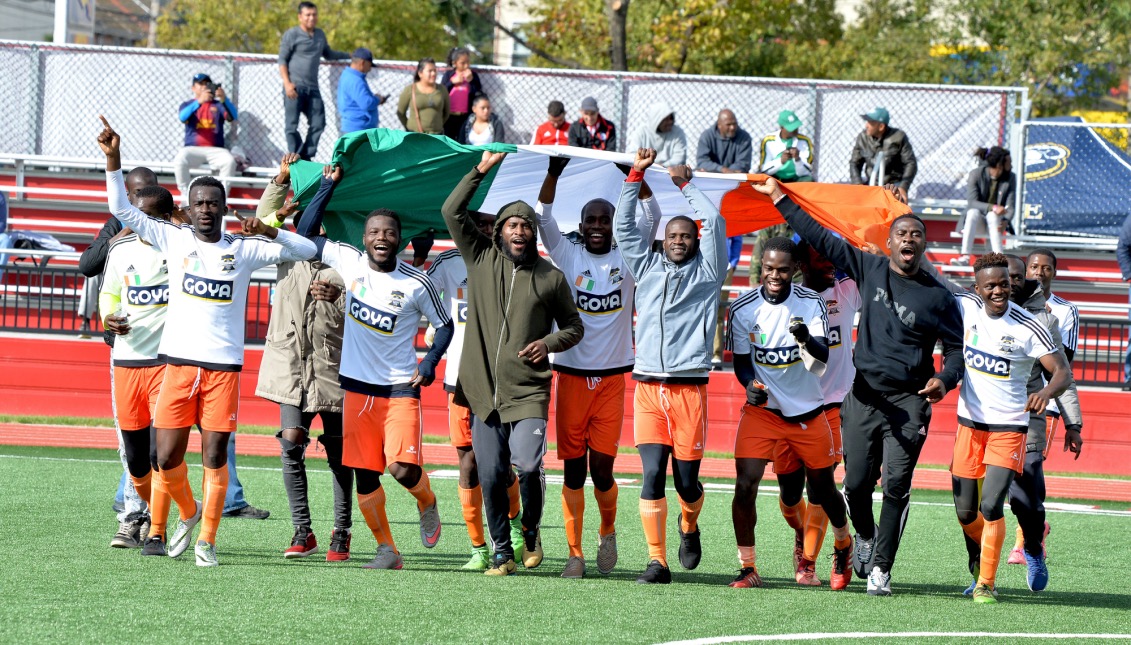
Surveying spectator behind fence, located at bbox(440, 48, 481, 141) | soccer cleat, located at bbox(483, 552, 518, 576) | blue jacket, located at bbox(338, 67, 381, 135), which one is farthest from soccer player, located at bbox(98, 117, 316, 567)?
blue jacket, located at bbox(338, 67, 381, 135)

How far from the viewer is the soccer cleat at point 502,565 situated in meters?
8.23

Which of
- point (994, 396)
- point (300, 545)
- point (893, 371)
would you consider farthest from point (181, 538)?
point (994, 396)

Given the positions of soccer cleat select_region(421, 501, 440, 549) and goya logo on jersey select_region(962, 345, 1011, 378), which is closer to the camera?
goya logo on jersey select_region(962, 345, 1011, 378)

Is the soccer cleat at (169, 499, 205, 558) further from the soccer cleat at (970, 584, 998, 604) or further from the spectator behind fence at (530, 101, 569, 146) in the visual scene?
the spectator behind fence at (530, 101, 569, 146)

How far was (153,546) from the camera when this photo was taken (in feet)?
27.3

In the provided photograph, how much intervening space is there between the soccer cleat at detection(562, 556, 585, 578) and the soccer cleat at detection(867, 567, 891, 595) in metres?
1.65

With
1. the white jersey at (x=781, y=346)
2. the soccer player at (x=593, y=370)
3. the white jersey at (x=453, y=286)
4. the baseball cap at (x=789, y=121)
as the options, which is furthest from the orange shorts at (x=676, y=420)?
the baseball cap at (x=789, y=121)

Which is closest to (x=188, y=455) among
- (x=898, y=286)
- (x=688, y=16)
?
(x=898, y=286)

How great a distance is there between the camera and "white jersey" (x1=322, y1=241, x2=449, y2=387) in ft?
27.0

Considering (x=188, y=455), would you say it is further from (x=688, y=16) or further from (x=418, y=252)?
(x=688, y=16)

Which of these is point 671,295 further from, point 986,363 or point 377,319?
point 986,363

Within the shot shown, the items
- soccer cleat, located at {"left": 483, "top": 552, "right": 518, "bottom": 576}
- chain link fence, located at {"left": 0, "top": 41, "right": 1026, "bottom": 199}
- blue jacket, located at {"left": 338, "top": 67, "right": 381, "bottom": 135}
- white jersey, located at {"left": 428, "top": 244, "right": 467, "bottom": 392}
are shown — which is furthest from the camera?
chain link fence, located at {"left": 0, "top": 41, "right": 1026, "bottom": 199}

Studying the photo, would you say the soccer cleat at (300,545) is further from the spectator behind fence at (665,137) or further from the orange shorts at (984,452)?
the spectator behind fence at (665,137)

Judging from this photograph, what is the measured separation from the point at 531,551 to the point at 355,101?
448 inches
